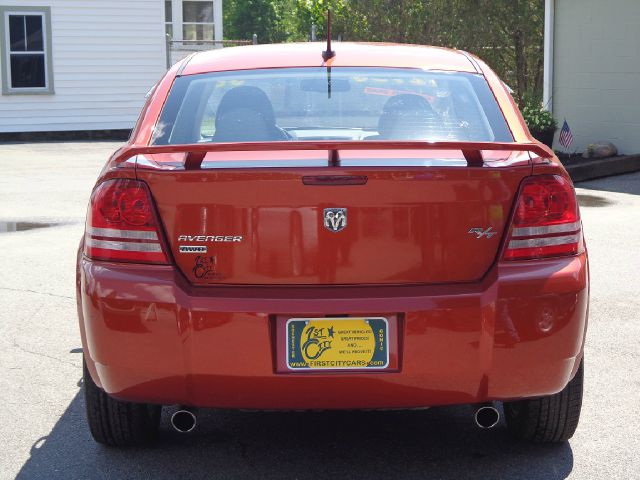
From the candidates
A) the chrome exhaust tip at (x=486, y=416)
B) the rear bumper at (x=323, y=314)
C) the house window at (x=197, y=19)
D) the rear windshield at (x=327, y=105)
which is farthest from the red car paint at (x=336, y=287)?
the house window at (x=197, y=19)

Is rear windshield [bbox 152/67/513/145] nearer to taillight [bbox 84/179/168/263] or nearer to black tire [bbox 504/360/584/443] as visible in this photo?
taillight [bbox 84/179/168/263]

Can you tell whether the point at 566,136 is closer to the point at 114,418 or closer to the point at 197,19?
the point at 114,418

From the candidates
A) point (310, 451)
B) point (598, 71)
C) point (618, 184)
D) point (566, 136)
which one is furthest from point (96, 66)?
point (310, 451)

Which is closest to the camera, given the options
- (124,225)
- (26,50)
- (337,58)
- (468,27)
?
(124,225)

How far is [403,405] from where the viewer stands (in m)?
3.71

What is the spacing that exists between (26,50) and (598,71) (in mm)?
13599

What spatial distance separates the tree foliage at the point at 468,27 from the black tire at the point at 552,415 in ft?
48.3

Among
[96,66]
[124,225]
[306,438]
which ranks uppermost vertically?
[96,66]

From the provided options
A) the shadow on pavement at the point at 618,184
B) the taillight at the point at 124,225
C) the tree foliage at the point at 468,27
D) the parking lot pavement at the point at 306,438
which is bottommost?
the shadow on pavement at the point at 618,184

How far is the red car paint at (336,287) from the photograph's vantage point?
364 centimetres

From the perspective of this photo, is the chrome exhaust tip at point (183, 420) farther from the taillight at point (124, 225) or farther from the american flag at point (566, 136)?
the american flag at point (566, 136)

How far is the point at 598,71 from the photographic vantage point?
1714 centimetres

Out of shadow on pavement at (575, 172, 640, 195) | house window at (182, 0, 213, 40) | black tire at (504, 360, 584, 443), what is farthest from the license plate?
house window at (182, 0, 213, 40)

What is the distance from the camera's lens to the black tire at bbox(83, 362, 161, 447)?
420 centimetres
